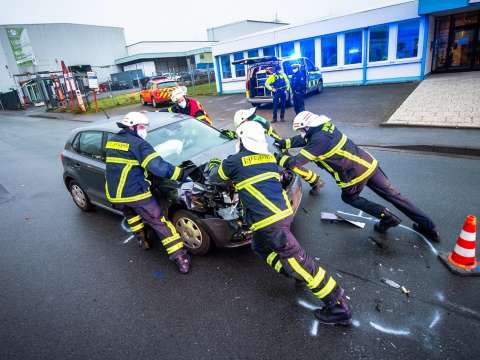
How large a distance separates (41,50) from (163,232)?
5285cm

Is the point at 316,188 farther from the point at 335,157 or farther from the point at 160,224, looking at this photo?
the point at 160,224

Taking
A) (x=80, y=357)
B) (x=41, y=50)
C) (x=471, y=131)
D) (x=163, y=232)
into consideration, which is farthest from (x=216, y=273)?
(x=41, y=50)

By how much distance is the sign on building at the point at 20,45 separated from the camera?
42.8 m

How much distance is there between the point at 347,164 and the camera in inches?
138

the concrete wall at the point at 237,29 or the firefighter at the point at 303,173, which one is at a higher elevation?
the concrete wall at the point at 237,29

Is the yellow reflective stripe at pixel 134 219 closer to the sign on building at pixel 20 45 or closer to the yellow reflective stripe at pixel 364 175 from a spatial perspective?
the yellow reflective stripe at pixel 364 175

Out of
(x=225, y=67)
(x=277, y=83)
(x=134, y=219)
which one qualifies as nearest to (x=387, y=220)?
(x=134, y=219)

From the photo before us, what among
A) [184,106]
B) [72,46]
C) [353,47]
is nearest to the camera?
[184,106]

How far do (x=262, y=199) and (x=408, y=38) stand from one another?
16156mm

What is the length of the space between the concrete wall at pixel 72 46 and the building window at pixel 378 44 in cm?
3716

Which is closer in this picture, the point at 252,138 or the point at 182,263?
the point at 252,138

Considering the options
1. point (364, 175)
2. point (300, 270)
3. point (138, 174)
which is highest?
point (138, 174)

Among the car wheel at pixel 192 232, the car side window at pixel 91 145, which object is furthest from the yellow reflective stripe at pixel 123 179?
the car side window at pixel 91 145

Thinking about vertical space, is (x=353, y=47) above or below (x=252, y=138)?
above
